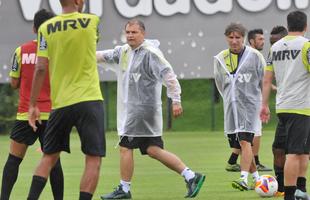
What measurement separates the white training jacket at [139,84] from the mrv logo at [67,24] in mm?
2896

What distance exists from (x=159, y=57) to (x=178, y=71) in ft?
52.2

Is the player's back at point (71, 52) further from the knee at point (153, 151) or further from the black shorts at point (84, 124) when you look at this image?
the knee at point (153, 151)

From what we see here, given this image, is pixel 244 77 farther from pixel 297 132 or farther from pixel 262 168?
pixel 297 132

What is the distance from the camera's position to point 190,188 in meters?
11.1

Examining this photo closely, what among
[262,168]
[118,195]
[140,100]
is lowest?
[262,168]

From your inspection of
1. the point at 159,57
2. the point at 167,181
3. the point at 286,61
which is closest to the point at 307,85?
the point at 286,61

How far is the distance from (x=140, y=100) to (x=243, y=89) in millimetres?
1992

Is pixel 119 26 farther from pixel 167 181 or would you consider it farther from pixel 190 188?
pixel 190 188

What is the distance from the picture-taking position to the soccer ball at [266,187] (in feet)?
36.1

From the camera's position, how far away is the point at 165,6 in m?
26.8

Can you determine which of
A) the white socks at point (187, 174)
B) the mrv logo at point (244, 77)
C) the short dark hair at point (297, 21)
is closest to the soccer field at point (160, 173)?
the white socks at point (187, 174)

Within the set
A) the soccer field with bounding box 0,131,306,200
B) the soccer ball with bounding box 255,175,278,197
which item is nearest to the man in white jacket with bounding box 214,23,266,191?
the soccer field with bounding box 0,131,306,200

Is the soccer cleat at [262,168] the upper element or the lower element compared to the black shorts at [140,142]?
lower

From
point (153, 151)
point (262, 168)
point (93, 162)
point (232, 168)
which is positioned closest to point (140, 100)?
point (153, 151)
